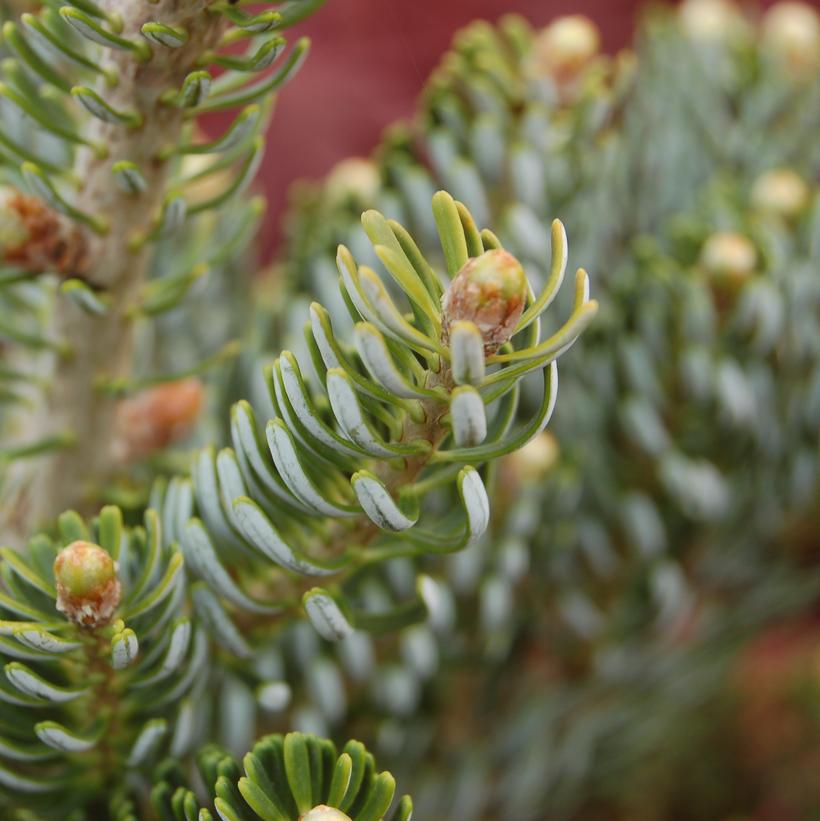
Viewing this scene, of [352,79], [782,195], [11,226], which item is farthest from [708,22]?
[11,226]

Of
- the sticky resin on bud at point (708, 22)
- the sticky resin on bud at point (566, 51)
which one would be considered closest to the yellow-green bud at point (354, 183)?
the sticky resin on bud at point (566, 51)

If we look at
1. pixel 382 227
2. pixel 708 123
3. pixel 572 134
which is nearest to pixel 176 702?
pixel 382 227

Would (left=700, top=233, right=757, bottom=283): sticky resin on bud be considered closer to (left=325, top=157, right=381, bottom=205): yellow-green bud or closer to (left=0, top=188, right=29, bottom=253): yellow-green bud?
(left=325, top=157, right=381, bottom=205): yellow-green bud

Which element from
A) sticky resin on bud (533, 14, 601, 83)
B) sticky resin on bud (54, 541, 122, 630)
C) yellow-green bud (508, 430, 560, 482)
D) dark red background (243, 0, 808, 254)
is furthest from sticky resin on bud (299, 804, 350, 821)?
dark red background (243, 0, 808, 254)

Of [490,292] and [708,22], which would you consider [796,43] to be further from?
[490,292]

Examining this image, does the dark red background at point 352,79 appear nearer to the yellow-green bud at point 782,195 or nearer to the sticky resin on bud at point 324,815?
the yellow-green bud at point 782,195

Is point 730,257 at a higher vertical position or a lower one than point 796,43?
lower

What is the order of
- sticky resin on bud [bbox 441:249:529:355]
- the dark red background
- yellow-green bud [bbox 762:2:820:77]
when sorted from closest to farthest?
sticky resin on bud [bbox 441:249:529:355]
yellow-green bud [bbox 762:2:820:77]
the dark red background
